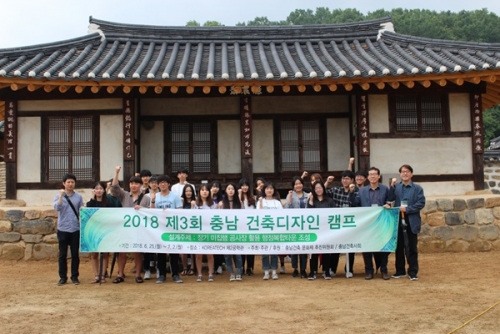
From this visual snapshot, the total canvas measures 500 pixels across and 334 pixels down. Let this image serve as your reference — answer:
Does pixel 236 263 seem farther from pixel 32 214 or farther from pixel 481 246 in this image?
pixel 481 246

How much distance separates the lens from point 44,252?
984 cm

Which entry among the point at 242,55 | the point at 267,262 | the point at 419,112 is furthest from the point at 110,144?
the point at 419,112

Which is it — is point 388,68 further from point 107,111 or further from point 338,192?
point 107,111

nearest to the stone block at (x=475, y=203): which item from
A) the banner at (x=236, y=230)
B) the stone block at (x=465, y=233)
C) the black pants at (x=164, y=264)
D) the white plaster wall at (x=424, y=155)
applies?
the stone block at (x=465, y=233)

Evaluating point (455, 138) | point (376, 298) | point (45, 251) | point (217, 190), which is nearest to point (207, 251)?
point (217, 190)

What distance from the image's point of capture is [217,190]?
8133mm

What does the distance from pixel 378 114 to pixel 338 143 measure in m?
1.38

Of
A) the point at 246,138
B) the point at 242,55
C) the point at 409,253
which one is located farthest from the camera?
the point at 242,55

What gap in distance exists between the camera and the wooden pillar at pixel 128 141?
1059 centimetres

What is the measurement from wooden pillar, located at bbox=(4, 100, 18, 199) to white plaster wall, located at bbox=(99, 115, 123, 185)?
5.95 feet

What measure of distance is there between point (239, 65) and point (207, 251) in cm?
466

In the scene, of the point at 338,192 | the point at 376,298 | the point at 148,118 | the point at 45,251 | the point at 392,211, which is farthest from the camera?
the point at 148,118

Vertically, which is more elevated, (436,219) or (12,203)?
(12,203)

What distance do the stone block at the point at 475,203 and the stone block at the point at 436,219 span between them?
1.91 ft
